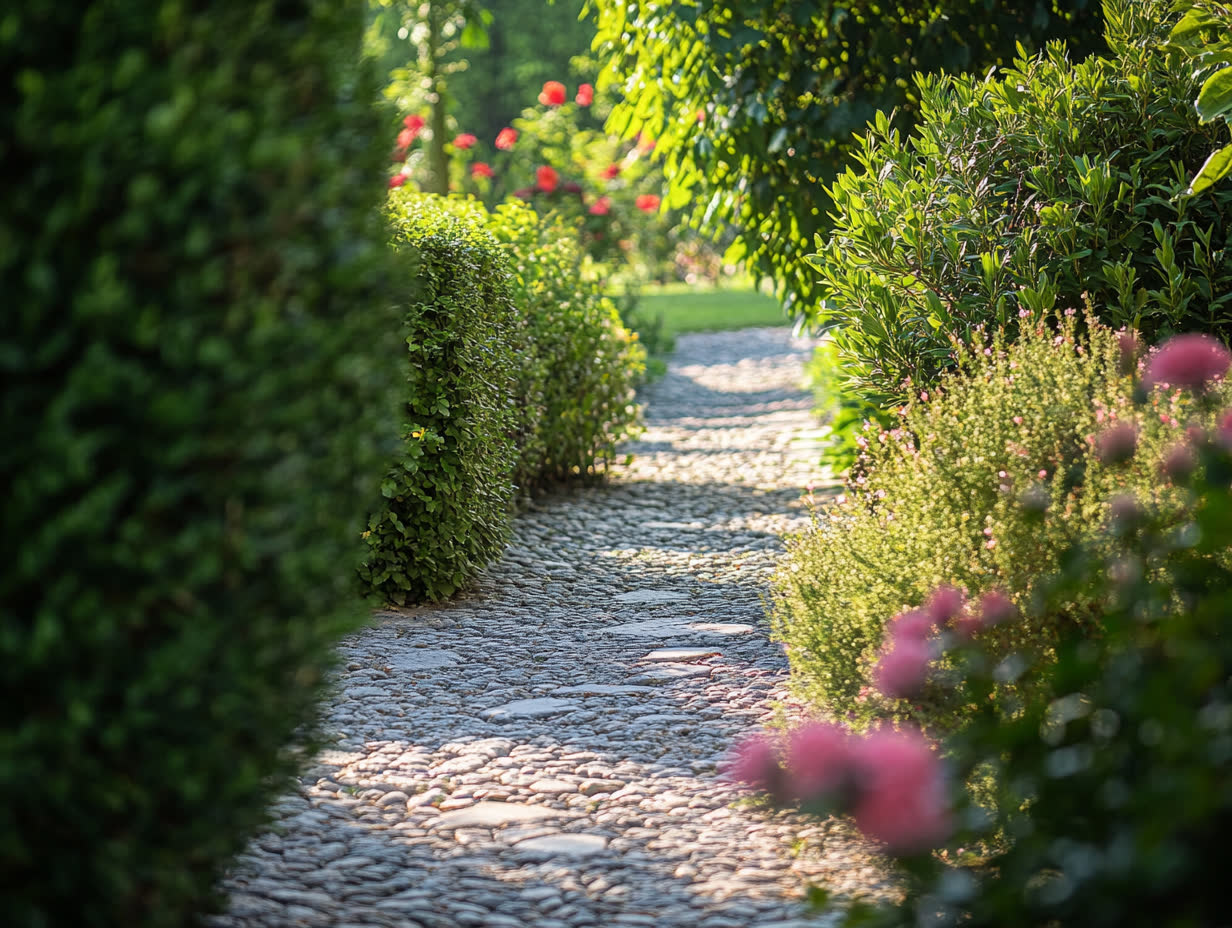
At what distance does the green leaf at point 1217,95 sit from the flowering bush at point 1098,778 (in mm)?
1500

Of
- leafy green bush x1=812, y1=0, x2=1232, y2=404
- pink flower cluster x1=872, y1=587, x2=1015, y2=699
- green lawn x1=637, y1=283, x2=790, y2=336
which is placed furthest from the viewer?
green lawn x1=637, y1=283, x2=790, y2=336

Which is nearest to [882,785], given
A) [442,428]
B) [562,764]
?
[562,764]

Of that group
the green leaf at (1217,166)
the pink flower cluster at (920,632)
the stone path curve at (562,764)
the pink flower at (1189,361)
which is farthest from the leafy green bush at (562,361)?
the pink flower at (1189,361)

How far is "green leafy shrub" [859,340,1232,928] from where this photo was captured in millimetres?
1659

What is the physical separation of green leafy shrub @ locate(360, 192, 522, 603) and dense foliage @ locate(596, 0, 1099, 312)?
183 centimetres

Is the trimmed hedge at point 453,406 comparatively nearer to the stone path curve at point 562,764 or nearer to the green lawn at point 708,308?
the stone path curve at point 562,764

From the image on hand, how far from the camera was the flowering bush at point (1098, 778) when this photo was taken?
1.67 meters

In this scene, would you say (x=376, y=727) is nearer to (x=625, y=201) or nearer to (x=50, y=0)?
(x=50, y=0)

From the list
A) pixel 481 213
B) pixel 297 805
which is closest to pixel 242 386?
pixel 297 805

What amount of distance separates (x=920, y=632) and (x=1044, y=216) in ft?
7.95

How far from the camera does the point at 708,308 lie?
21672 mm

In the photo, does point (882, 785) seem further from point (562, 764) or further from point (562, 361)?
point (562, 361)

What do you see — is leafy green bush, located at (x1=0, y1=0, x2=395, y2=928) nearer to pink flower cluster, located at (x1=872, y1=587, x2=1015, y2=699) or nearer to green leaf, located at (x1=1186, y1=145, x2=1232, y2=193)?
pink flower cluster, located at (x1=872, y1=587, x2=1015, y2=699)

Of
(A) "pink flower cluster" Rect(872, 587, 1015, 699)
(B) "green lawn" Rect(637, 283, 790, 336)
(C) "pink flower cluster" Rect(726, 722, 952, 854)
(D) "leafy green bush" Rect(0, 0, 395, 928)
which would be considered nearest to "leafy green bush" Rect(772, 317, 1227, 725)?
(A) "pink flower cluster" Rect(872, 587, 1015, 699)
